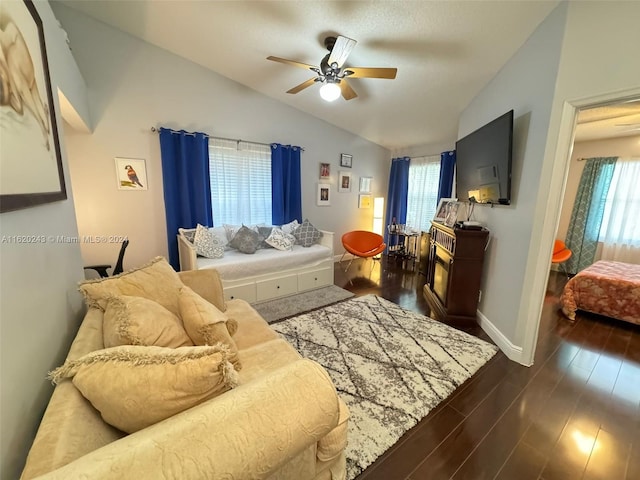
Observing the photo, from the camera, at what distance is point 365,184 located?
5262 millimetres

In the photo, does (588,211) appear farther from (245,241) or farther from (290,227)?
(245,241)

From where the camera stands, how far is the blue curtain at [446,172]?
443 cm

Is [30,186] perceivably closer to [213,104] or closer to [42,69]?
[42,69]

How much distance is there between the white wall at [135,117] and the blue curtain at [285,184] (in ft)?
0.97

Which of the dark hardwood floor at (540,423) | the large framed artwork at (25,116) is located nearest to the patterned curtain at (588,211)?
the dark hardwood floor at (540,423)

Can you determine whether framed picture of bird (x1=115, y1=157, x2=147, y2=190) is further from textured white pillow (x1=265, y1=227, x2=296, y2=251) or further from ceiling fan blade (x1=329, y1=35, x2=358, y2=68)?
ceiling fan blade (x1=329, y1=35, x2=358, y2=68)

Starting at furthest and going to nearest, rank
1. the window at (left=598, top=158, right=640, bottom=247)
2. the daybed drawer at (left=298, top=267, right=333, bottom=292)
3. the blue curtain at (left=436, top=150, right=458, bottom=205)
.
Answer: the blue curtain at (left=436, top=150, right=458, bottom=205) < the window at (left=598, top=158, right=640, bottom=247) < the daybed drawer at (left=298, top=267, right=333, bottom=292)

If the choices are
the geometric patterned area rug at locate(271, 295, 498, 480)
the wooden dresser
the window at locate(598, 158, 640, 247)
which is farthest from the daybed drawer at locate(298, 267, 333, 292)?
the window at locate(598, 158, 640, 247)

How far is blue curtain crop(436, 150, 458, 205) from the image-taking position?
443 cm

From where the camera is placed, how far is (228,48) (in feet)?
9.20

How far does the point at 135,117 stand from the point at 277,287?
8.67 feet

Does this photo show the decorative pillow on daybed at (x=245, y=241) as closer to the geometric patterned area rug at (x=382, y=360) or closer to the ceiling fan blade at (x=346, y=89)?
the geometric patterned area rug at (x=382, y=360)

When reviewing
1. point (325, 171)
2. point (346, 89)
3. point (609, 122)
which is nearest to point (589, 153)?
point (609, 122)

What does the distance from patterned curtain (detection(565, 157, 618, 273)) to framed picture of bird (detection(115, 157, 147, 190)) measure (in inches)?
258
